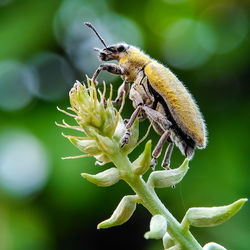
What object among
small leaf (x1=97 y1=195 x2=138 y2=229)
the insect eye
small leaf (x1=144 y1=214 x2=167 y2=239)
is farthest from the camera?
the insect eye

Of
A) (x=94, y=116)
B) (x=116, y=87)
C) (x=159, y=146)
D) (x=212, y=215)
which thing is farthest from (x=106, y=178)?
(x=116, y=87)

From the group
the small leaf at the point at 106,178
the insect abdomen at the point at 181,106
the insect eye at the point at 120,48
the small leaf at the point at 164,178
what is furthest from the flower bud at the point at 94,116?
the insect eye at the point at 120,48

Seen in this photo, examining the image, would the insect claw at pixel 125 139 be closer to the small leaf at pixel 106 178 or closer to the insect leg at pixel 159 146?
the small leaf at pixel 106 178

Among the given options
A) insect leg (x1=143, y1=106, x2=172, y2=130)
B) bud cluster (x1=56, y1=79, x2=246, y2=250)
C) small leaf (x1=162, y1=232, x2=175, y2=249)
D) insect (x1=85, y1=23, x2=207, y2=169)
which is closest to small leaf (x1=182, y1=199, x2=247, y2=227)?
bud cluster (x1=56, y1=79, x2=246, y2=250)

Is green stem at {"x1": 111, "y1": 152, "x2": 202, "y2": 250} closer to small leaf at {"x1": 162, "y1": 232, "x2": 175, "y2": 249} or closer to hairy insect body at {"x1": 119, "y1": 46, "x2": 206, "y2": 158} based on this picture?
small leaf at {"x1": 162, "y1": 232, "x2": 175, "y2": 249}

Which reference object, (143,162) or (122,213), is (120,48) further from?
(122,213)

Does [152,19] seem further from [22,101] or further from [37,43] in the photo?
[22,101]
